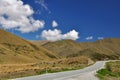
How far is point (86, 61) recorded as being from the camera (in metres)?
78.8

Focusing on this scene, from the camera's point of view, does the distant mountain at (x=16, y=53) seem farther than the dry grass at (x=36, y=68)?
Yes

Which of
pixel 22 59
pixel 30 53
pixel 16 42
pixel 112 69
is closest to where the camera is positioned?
pixel 112 69

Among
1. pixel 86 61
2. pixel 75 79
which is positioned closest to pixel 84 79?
pixel 75 79

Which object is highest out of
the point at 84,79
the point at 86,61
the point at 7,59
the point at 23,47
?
the point at 23,47

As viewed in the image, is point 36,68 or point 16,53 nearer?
point 36,68

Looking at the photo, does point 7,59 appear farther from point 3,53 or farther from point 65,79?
point 65,79

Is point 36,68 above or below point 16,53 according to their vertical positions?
below

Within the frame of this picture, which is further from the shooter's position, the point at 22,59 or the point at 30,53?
the point at 30,53

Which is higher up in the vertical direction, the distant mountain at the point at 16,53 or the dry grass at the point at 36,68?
the distant mountain at the point at 16,53

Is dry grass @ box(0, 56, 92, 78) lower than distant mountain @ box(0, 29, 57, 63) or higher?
lower

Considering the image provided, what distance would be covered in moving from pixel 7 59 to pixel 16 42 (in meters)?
64.5

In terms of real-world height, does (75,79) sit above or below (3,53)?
below

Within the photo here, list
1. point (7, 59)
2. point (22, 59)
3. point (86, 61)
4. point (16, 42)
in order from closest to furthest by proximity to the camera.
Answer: point (86, 61) < point (7, 59) < point (22, 59) < point (16, 42)

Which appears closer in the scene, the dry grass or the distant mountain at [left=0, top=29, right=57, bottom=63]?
the dry grass
